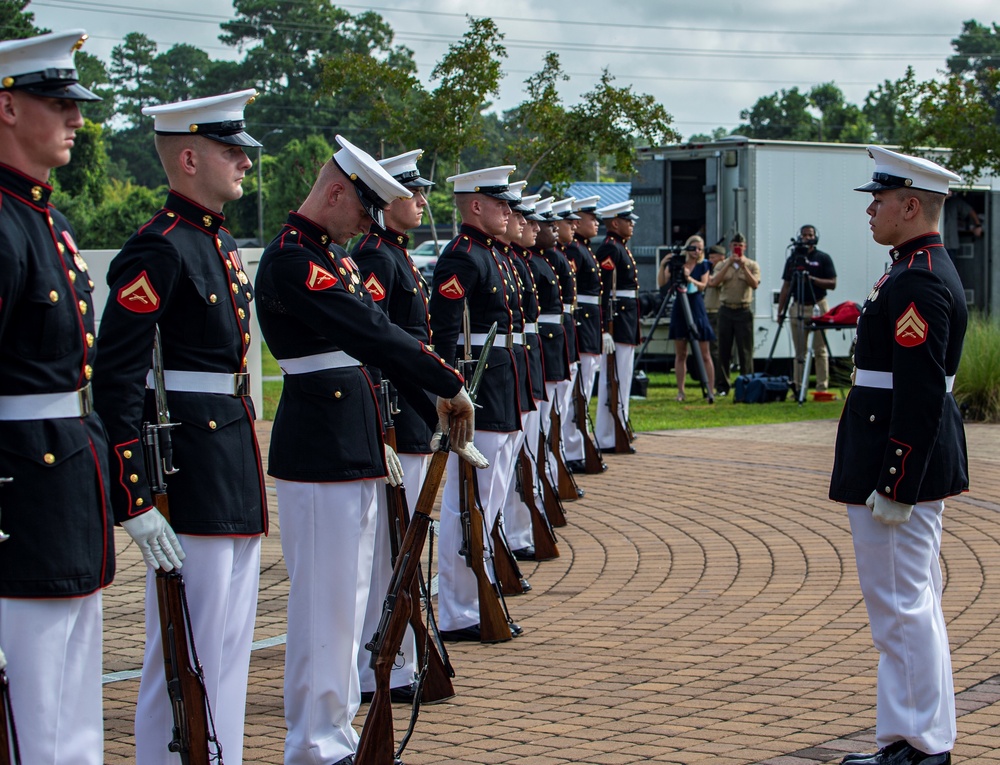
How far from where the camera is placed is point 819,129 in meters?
73.4

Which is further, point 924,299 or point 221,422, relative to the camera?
point 924,299

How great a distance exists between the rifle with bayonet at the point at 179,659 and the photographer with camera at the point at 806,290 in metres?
14.0

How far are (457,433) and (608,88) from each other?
1586 cm

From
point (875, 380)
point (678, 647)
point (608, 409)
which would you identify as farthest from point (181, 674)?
point (608, 409)

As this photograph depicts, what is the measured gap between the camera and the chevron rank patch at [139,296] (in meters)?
3.77

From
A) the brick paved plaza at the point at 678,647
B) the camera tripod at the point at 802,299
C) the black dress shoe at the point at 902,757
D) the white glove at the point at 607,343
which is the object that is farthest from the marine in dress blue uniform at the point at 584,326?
the black dress shoe at the point at 902,757

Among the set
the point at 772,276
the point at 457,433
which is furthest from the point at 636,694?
the point at 772,276

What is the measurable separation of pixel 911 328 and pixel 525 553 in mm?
4308

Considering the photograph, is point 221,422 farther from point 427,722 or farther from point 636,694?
point 636,694

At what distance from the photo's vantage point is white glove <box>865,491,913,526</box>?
4461mm

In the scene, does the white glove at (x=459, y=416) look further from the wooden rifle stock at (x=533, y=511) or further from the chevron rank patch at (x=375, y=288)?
the wooden rifle stock at (x=533, y=511)

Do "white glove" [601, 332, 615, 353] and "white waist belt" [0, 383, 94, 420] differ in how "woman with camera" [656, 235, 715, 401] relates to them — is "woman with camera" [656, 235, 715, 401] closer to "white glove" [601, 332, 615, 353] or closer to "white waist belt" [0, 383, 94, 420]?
"white glove" [601, 332, 615, 353]

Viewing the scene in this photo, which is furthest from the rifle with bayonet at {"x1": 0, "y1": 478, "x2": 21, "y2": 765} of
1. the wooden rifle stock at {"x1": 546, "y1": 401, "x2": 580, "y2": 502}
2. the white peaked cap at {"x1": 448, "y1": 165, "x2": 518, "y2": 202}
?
the wooden rifle stock at {"x1": 546, "y1": 401, "x2": 580, "y2": 502}

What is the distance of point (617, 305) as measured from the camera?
500 inches
